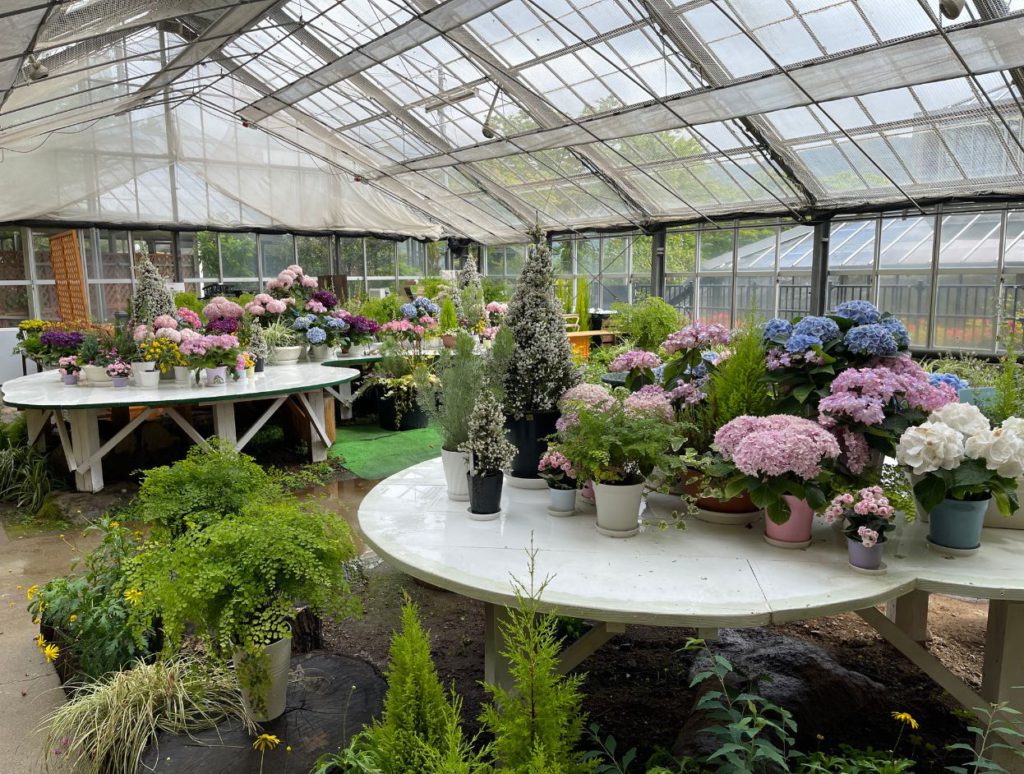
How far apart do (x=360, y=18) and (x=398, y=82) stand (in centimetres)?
163

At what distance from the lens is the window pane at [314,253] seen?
49.9ft

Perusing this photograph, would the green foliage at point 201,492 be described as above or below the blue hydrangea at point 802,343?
below

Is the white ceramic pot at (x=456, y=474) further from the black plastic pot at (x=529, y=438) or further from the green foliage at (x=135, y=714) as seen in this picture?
the green foliage at (x=135, y=714)

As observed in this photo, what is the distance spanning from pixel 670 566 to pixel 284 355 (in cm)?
590

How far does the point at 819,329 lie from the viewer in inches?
90.7

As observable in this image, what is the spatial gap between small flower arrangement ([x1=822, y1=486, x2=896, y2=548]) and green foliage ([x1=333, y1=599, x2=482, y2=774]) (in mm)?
1123

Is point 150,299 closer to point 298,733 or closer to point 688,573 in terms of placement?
point 298,733

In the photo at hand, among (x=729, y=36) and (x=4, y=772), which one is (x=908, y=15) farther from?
(x=4, y=772)

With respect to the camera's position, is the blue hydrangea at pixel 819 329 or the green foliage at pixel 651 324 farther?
the green foliage at pixel 651 324

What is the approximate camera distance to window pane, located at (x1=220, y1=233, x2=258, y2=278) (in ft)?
46.2

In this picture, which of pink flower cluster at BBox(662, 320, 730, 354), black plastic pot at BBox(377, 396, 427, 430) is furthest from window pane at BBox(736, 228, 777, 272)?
pink flower cluster at BBox(662, 320, 730, 354)

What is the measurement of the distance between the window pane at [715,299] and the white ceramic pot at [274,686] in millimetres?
11058

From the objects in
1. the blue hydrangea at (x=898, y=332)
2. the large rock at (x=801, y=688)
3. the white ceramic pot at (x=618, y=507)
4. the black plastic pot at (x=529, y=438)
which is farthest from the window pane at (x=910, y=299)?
the white ceramic pot at (x=618, y=507)

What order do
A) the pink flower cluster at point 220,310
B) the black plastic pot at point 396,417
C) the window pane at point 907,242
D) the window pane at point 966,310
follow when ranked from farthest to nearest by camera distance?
1. the window pane at point 907,242
2. the window pane at point 966,310
3. the black plastic pot at point 396,417
4. the pink flower cluster at point 220,310
